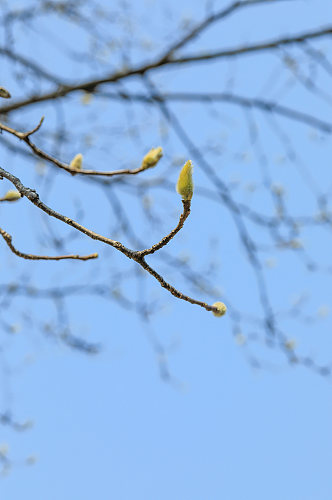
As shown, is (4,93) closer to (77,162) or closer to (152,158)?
(77,162)

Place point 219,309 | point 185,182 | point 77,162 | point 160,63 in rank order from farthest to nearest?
point 160,63 → point 77,162 → point 219,309 → point 185,182

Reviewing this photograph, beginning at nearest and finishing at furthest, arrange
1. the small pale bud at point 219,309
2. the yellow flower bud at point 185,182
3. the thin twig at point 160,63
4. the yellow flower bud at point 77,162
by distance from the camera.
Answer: the yellow flower bud at point 185,182 → the small pale bud at point 219,309 → the yellow flower bud at point 77,162 → the thin twig at point 160,63

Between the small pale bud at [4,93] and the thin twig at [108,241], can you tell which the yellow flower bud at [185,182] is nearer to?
the thin twig at [108,241]

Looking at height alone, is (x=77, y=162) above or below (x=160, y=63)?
below

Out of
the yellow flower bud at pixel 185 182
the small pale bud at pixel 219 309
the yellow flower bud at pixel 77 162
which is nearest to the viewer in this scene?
the yellow flower bud at pixel 185 182

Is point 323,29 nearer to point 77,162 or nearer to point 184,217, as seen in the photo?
point 77,162

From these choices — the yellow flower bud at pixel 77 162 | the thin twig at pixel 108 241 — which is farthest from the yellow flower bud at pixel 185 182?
the yellow flower bud at pixel 77 162

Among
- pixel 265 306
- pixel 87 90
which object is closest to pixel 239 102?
pixel 87 90

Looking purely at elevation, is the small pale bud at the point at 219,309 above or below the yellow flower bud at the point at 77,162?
below

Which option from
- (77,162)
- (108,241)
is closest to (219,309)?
(108,241)

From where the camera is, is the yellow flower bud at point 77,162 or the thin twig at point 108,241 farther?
the yellow flower bud at point 77,162

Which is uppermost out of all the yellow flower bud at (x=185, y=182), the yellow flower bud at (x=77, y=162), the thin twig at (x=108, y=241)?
the yellow flower bud at (x=77, y=162)

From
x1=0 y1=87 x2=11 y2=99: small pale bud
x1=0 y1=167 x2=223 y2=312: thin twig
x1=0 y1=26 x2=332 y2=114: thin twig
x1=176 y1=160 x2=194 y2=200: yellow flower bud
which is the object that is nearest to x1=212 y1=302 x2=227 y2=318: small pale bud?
x1=0 y1=167 x2=223 y2=312: thin twig

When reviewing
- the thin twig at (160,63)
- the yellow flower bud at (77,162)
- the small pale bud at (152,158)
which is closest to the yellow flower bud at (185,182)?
the small pale bud at (152,158)
